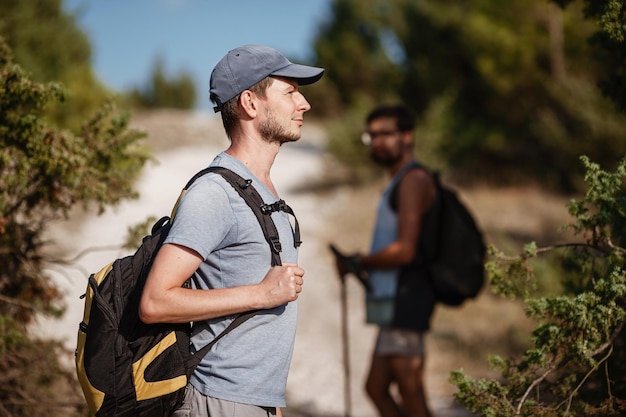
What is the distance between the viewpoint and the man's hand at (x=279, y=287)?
81.6 inches

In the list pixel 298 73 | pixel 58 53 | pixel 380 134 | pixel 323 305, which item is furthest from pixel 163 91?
pixel 298 73

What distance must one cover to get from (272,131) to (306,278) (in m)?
8.34

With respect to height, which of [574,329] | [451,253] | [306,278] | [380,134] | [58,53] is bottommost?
[574,329]

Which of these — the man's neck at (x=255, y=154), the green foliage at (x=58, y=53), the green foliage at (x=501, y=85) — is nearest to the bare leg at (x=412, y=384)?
the man's neck at (x=255, y=154)

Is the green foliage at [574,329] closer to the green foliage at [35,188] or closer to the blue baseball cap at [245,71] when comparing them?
the blue baseball cap at [245,71]

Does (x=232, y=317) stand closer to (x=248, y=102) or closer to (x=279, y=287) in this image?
(x=279, y=287)

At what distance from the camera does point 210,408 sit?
210 cm

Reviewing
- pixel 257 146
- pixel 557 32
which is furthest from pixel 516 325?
pixel 557 32

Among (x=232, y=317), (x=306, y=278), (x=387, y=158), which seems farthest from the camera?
(x=306, y=278)

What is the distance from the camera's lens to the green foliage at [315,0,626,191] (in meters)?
11.5

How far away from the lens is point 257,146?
2.32 meters

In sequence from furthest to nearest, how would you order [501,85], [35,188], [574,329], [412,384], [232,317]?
1. [501,85]
2. [412,384]
3. [35,188]
4. [574,329]
5. [232,317]

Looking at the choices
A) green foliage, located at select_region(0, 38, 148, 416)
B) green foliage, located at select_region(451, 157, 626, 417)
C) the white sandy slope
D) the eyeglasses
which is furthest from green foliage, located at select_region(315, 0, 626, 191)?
green foliage, located at select_region(0, 38, 148, 416)

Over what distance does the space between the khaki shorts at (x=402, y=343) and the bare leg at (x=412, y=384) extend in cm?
3
